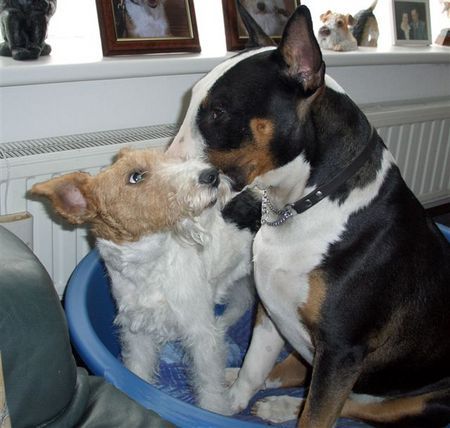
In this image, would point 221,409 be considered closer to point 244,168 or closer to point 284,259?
point 284,259

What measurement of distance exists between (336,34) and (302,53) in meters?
1.63

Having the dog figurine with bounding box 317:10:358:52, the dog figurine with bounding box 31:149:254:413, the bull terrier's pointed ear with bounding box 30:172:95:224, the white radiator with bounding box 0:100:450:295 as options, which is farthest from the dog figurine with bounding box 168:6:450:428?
the dog figurine with bounding box 317:10:358:52

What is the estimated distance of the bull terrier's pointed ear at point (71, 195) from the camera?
57.7 inches

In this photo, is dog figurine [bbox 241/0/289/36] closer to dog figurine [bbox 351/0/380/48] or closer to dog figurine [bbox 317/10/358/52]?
dog figurine [bbox 317/10/358/52]

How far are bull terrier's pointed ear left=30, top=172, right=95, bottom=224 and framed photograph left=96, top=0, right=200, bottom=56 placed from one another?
83 centimetres

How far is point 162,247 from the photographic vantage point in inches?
64.3

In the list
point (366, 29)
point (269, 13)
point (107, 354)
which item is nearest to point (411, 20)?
point (366, 29)

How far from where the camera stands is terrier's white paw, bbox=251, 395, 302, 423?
6.21 feet

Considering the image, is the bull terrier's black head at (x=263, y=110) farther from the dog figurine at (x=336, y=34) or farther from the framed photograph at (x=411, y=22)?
the framed photograph at (x=411, y=22)

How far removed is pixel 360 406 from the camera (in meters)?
1.71

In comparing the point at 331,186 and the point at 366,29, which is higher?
the point at 366,29

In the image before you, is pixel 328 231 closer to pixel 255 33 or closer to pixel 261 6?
pixel 255 33

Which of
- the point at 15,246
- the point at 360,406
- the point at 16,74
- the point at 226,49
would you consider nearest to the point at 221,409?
the point at 360,406

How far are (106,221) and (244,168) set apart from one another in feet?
1.42
